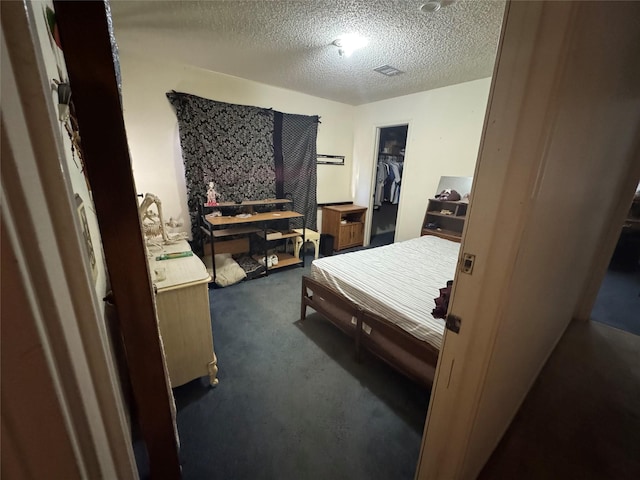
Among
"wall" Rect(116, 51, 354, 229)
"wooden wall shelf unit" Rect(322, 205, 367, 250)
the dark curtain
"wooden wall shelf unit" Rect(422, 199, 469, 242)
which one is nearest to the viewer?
"wall" Rect(116, 51, 354, 229)

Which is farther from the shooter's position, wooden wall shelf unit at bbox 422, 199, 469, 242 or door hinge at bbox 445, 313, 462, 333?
wooden wall shelf unit at bbox 422, 199, 469, 242

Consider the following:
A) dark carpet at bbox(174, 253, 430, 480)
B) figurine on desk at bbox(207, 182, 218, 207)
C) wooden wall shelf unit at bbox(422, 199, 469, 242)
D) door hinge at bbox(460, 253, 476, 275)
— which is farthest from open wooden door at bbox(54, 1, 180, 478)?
wooden wall shelf unit at bbox(422, 199, 469, 242)

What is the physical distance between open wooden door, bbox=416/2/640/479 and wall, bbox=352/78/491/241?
85.8 inches

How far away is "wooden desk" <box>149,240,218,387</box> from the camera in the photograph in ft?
4.62

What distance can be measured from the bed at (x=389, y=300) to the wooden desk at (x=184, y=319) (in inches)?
36.8

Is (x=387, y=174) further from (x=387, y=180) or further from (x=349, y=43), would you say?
(x=349, y=43)

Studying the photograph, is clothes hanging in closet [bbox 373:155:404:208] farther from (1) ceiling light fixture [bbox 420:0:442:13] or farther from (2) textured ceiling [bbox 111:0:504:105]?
(1) ceiling light fixture [bbox 420:0:442:13]

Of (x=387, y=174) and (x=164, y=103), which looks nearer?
(x=164, y=103)

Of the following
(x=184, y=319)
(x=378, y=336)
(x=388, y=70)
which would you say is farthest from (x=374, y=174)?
(x=184, y=319)

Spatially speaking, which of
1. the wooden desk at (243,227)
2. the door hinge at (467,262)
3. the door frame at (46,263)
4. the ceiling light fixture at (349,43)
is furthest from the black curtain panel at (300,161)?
the door frame at (46,263)

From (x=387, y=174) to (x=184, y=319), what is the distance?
13.6 ft

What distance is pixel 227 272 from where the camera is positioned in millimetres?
3055

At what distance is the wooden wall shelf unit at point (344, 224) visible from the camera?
166 inches

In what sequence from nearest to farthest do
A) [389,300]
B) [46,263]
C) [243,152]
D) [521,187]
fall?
1. [46,263]
2. [521,187]
3. [389,300]
4. [243,152]
